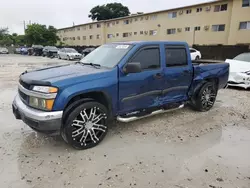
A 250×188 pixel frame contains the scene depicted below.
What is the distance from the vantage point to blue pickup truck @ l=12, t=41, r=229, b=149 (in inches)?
118

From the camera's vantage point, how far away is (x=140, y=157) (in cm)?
317

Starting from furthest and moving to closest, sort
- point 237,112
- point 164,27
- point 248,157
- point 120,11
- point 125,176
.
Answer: point 120,11, point 164,27, point 237,112, point 248,157, point 125,176

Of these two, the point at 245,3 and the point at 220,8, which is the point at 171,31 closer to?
the point at 220,8

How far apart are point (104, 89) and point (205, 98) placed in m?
3.11

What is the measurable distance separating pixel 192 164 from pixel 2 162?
9.25 ft

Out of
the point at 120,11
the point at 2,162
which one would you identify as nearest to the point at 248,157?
the point at 2,162

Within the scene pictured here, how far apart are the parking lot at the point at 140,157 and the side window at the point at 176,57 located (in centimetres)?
132

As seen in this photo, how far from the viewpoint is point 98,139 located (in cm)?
351

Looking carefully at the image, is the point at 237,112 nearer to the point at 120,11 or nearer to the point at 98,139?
the point at 98,139

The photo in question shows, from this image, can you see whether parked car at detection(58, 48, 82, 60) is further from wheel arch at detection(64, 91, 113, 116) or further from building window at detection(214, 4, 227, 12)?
wheel arch at detection(64, 91, 113, 116)

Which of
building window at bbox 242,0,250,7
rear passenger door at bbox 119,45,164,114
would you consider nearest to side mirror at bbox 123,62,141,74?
rear passenger door at bbox 119,45,164,114

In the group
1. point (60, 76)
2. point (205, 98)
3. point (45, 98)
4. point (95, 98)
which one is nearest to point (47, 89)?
point (45, 98)

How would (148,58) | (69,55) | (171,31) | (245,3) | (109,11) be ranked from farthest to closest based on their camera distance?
(109,11)
(171,31)
(69,55)
(245,3)
(148,58)

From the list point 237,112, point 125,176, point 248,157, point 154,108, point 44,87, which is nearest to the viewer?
point 125,176
